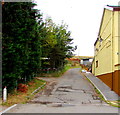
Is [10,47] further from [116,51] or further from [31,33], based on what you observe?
[116,51]

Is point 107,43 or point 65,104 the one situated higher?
point 107,43

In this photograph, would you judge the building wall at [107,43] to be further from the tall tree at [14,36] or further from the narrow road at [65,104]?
the tall tree at [14,36]

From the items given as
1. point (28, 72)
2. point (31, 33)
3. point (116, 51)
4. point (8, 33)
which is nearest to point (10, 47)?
point (8, 33)

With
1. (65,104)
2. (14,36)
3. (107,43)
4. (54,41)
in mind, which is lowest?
(65,104)

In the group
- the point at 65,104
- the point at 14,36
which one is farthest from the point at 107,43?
the point at 14,36

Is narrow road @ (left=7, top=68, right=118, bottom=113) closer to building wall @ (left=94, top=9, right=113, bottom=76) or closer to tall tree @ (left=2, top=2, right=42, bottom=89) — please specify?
tall tree @ (left=2, top=2, right=42, bottom=89)

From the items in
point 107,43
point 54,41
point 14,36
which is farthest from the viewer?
point 54,41

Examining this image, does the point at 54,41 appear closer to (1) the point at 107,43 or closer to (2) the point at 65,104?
(1) the point at 107,43

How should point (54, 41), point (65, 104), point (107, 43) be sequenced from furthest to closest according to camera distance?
point (54, 41)
point (107, 43)
point (65, 104)

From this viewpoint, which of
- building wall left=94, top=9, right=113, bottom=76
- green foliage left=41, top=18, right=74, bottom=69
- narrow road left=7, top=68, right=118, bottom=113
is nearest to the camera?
narrow road left=7, top=68, right=118, bottom=113

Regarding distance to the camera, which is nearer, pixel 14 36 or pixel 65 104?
pixel 65 104

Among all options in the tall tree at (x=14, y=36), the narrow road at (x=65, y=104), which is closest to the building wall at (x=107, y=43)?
the narrow road at (x=65, y=104)

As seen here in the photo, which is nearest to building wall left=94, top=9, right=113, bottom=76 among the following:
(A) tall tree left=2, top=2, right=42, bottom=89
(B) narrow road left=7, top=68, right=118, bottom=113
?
(B) narrow road left=7, top=68, right=118, bottom=113

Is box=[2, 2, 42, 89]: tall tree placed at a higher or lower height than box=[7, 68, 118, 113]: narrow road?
higher
